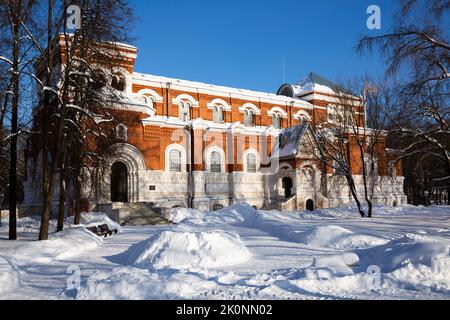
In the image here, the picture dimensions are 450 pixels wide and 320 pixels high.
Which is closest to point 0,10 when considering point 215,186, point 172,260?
point 172,260

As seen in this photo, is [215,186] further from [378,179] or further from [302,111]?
[378,179]

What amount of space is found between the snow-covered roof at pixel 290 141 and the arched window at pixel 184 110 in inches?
317

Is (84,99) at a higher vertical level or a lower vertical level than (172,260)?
higher

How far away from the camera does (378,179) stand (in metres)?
37.8

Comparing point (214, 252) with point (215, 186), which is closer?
point (214, 252)

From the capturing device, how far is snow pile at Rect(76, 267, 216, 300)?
6.11m

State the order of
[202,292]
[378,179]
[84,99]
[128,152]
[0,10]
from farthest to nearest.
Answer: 1. [378,179]
2. [128,152]
3. [84,99]
4. [0,10]
5. [202,292]

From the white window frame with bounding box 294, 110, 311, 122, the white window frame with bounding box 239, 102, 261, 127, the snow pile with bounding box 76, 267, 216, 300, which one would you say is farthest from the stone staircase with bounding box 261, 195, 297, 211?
the snow pile with bounding box 76, 267, 216, 300

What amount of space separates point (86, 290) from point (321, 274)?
4055 millimetres

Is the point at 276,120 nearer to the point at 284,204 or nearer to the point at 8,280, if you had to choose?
the point at 284,204

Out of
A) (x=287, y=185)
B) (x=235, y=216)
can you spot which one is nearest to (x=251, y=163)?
(x=287, y=185)

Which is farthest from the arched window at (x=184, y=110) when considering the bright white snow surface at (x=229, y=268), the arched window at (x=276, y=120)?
the bright white snow surface at (x=229, y=268)

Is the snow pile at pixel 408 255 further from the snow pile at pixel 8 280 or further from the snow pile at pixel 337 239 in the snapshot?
the snow pile at pixel 8 280
